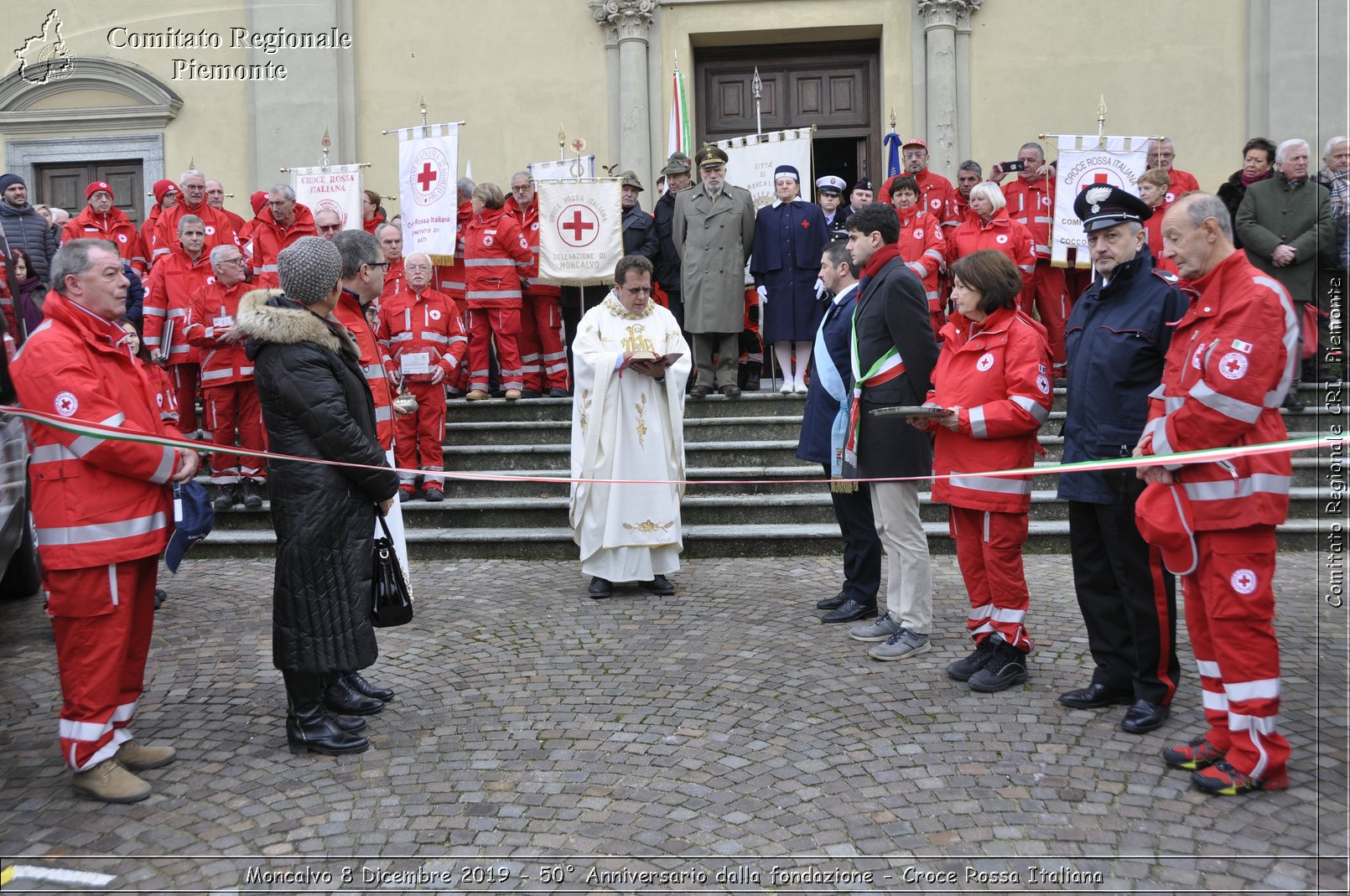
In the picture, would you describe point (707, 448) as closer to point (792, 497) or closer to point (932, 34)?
point (792, 497)

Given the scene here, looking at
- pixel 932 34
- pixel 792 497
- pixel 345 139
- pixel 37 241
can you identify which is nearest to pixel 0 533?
pixel 792 497

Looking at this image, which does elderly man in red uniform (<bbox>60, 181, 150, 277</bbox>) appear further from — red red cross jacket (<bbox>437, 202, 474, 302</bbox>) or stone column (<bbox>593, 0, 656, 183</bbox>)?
stone column (<bbox>593, 0, 656, 183</bbox>)


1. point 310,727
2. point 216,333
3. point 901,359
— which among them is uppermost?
point 216,333

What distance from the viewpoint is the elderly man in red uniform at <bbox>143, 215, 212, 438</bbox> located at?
905 cm

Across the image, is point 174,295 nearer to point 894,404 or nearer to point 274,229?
point 274,229

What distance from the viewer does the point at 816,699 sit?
202 inches

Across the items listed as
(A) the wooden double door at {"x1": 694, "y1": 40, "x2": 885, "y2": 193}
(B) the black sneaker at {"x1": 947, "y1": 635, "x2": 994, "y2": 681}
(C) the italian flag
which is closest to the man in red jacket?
(A) the wooden double door at {"x1": 694, "y1": 40, "x2": 885, "y2": 193}

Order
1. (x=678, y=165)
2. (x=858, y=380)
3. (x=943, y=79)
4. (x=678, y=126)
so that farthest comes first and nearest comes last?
1. (x=943, y=79)
2. (x=678, y=126)
3. (x=678, y=165)
4. (x=858, y=380)

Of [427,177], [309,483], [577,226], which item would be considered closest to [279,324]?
[309,483]

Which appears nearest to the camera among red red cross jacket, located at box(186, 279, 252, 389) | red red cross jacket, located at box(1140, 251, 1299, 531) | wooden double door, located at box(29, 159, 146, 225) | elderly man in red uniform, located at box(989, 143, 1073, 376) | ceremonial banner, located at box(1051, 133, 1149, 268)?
red red cross jacket, located at box(1140, 251, 1299, 531)

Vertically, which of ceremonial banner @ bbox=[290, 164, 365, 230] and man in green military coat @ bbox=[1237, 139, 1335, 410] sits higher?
ceremonial banner @ bbox=[290, 164, 365, 230]

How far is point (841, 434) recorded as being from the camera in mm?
6258

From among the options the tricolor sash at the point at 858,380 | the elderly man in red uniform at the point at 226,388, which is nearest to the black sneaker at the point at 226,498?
the elderly man in red uniform at the point at 226,388

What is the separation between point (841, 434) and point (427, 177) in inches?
278
